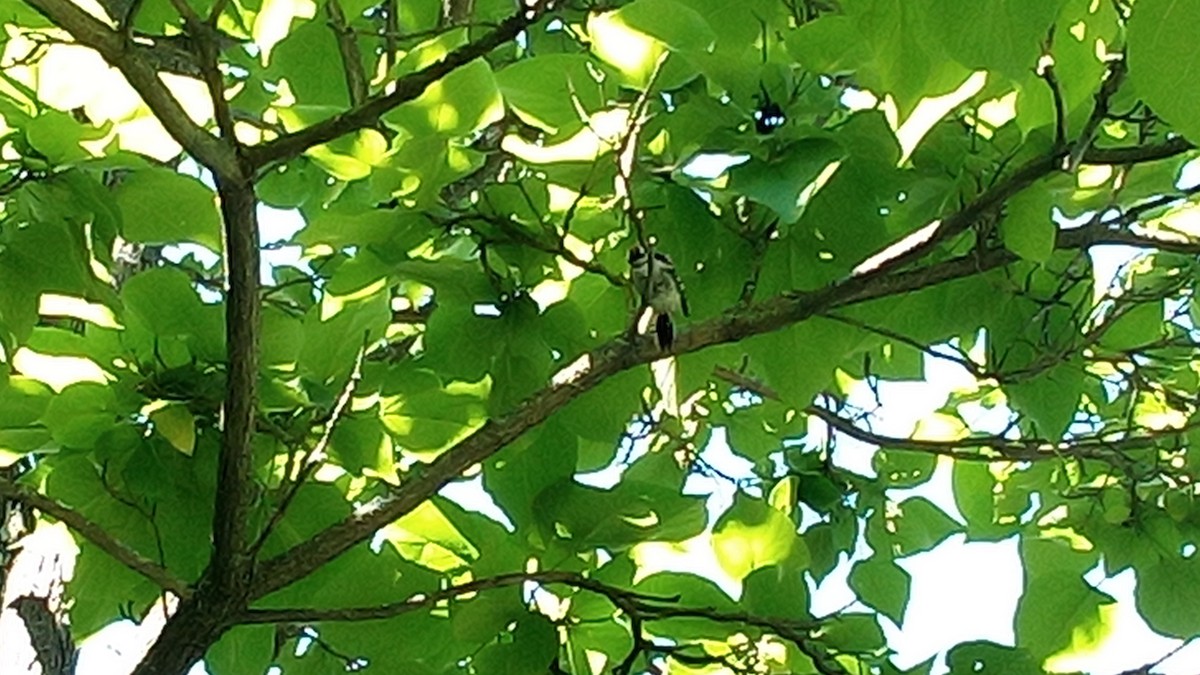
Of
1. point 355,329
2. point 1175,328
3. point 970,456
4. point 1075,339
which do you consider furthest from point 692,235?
point 1175,328

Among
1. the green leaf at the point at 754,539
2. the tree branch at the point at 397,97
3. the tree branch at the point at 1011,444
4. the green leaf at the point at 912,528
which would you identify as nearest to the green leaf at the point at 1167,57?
the tree branch at the point at 397,97

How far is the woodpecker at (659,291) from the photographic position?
103 cm

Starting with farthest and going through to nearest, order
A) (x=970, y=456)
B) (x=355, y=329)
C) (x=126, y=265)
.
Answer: (x=126, y=265) < (x=970, y=456) < (x=355, y=329)

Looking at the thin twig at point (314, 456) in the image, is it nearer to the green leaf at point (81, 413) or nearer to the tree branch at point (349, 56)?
the green leaf at point (81, 413)

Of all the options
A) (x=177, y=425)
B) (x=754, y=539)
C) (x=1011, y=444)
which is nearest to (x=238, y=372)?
(x=177, y=425)

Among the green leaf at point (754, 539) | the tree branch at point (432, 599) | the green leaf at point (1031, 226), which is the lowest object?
the tree branch at point (432, 599)

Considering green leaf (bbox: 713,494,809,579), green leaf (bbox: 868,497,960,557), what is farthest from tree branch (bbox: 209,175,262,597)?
green leaf (bbox: 868,497,960,557)

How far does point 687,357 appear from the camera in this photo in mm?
1204

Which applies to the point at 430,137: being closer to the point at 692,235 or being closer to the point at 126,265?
the point at 692,235

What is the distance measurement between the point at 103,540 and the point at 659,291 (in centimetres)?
46

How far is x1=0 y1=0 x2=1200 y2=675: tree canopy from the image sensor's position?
95 centimetres

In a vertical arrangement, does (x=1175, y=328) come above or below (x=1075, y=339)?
above

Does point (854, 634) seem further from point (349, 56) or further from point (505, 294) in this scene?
point (349, 56)

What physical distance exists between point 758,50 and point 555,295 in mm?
370
